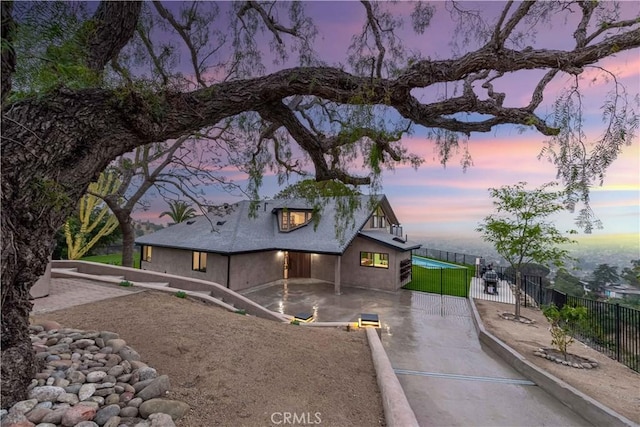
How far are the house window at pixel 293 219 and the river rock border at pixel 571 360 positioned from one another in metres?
12.7

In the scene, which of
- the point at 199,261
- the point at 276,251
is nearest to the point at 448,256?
the point at 276,251

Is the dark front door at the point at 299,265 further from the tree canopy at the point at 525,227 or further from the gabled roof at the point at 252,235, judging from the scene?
the tree canopy at the point at 525,227

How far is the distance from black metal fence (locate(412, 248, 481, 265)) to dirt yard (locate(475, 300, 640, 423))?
53.3 ft

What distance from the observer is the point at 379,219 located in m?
20.2

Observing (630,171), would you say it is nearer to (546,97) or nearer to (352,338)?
(546,97)

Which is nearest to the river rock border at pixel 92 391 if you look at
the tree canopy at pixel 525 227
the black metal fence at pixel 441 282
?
the tree canopy at pixel 525 227

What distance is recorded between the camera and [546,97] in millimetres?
3713

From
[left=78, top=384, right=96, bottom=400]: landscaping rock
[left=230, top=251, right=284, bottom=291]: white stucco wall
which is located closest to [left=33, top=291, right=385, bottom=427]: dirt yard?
[left=78, top=384, right=96, bottom=400]: landscaping rock

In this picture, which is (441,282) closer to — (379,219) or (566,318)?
(379,219)

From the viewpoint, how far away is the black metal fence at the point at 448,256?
2741cm

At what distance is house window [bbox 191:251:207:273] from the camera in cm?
1555

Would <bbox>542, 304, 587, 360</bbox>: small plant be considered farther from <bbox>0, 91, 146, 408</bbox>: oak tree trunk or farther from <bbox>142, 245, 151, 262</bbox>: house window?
<bbox>142, 245, 151, 262</bbox>: house window

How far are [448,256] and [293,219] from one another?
1756cm

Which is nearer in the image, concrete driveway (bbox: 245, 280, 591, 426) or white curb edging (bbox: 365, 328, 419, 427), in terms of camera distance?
white curb edging (bbox: 365, 328, 419, 427)
